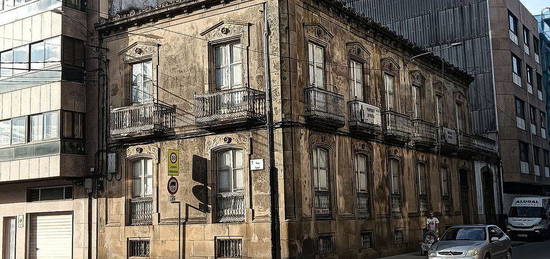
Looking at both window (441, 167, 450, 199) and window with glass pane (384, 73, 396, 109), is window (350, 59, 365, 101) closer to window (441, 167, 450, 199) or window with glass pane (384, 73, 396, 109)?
window with glass pane (384, 73, 396, 109)

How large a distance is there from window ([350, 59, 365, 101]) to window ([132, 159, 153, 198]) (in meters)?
8.24

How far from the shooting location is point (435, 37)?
41281mm

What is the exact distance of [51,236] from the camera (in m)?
23.6

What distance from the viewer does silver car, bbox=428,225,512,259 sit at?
52.7ft

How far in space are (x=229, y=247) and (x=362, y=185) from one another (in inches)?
242

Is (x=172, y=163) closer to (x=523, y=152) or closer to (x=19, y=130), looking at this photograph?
(x=19, y=130)

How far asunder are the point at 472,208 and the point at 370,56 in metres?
13.9

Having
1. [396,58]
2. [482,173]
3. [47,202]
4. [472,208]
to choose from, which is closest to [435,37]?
[482,173]

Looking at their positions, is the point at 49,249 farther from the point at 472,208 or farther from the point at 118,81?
the point at 472,208

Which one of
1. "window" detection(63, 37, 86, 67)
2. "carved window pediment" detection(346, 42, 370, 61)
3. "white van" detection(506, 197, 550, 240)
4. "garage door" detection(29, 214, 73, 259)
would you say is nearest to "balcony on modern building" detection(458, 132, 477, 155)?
"white van" detection(506, 197, 550, 240)

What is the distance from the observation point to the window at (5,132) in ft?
76.5

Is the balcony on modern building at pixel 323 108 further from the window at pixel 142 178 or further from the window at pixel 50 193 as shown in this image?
the window at pixel 50 193

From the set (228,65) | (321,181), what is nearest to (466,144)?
(321,181)

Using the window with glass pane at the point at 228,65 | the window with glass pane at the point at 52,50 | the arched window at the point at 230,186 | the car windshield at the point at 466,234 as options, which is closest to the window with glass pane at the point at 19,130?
the window with glass pane at the point at 52,50
